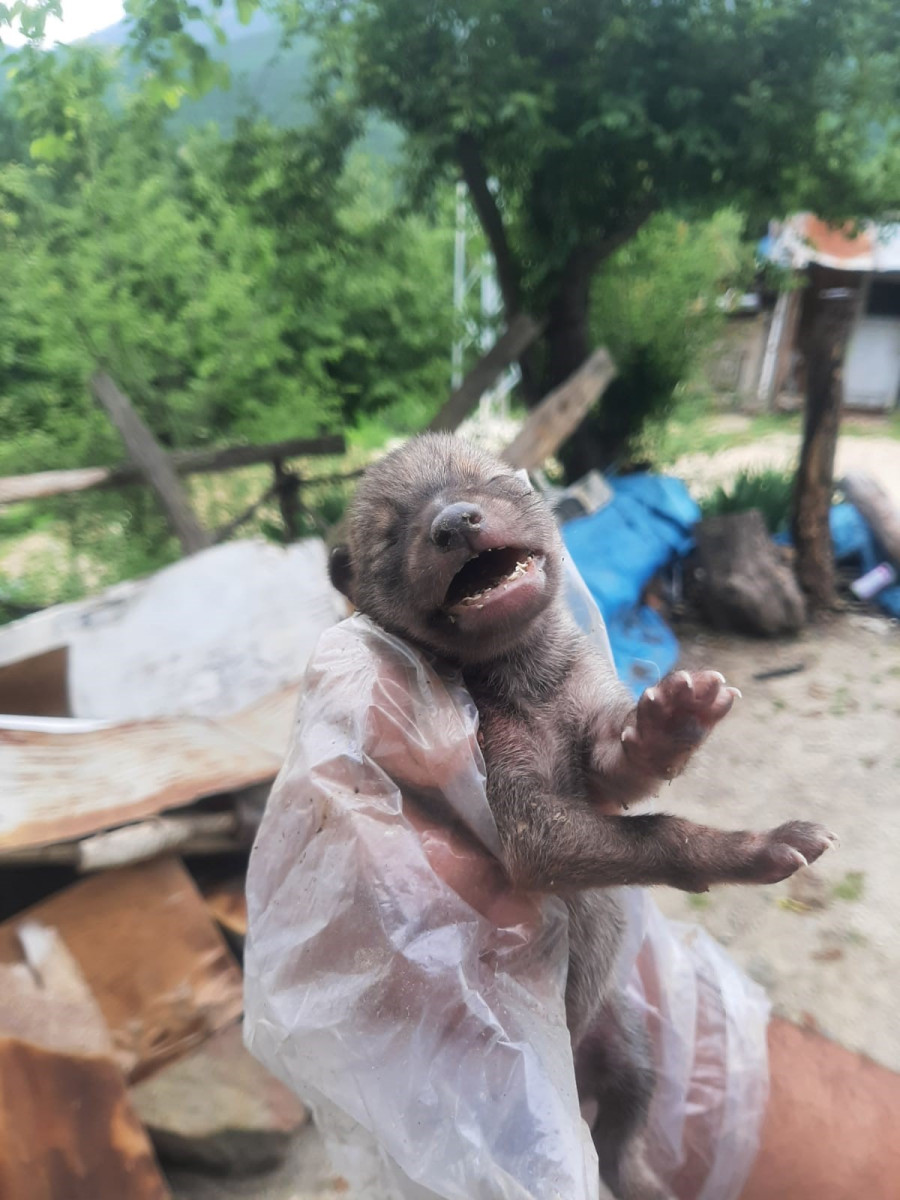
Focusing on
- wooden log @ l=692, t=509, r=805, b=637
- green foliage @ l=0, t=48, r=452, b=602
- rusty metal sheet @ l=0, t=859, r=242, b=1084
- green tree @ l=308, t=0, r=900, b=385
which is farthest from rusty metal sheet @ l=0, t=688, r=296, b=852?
wooden log @ l=692, t=509, r=805, b=637

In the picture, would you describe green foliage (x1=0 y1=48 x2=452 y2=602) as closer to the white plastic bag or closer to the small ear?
the small ear

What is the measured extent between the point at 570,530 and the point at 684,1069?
134 inches

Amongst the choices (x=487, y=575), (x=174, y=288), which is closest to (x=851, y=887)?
(x=487, y=575)

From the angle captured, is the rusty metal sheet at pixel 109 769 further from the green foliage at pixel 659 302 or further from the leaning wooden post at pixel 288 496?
the green foliage at pixel 659 302

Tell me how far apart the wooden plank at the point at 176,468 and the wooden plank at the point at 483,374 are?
0.80 m

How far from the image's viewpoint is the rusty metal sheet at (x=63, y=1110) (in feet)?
6.06

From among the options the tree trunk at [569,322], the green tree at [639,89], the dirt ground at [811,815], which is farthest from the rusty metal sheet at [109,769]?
the tree trunk at [569,322]

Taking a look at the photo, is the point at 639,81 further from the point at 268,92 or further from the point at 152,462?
the point at 152,462

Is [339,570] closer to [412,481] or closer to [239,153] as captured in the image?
[412,481]

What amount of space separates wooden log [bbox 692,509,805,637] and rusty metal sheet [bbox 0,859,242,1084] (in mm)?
4107

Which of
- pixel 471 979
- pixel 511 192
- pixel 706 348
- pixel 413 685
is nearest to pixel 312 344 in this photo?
pixel 511 192

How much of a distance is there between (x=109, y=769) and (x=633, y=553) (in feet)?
11.6

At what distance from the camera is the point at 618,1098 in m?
1.99

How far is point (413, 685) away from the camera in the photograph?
1.60 m
